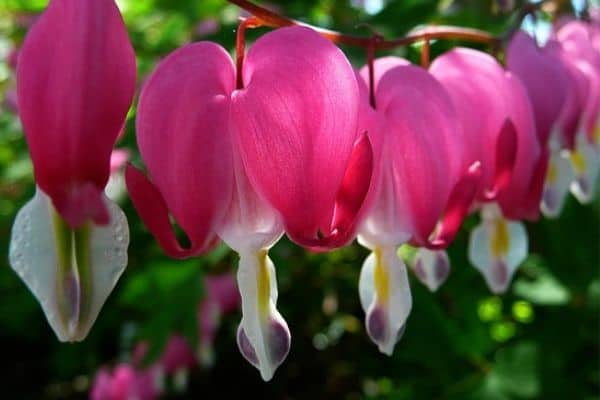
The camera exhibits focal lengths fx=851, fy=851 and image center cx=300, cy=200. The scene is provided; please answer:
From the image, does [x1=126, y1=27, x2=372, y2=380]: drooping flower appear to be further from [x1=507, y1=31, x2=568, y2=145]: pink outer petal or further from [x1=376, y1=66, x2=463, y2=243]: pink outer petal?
[x1=507, y1=31, x2=568, y2=145]: pink outer petal

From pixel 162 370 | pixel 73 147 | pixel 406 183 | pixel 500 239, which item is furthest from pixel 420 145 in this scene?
pixel 162 370

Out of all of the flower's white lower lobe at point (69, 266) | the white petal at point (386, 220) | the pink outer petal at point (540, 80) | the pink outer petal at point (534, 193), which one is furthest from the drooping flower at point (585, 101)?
the flower's white lower lobe at point (69, 266)

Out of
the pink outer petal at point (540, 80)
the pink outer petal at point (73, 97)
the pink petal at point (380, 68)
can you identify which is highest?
the pink outer petal at point (73, 97)

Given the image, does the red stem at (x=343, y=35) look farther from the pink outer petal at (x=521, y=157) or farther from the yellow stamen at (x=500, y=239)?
the yellow stamen at (x=500, y=239)

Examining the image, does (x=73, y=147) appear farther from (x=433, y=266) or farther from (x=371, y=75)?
(x=433, y=266)

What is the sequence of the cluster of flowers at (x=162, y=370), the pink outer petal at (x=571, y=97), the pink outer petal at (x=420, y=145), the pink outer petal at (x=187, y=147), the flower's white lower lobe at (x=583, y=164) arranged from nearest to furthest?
the pink outer petal at (x=187, y=147) → the pink outer petal at (x=420, y=145) → the pink outer petal at (x=571, y=97) → the flower's white lower lobe at (x=583, y=164) → the cluster of flowers at (x=162, y=370)

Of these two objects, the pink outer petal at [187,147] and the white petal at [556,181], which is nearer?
the pink outer petal at [187,147]

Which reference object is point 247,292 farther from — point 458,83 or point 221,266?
point 221,266

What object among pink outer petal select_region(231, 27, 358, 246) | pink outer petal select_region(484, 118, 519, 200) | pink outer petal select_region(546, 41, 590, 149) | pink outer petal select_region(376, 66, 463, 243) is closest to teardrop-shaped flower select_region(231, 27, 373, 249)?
pink outer petal select_region(231, 27, 358, 246)
